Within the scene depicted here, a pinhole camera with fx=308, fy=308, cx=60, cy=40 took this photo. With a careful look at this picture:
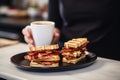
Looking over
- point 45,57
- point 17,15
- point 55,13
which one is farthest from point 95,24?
point 17,15

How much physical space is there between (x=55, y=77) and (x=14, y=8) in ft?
8.31

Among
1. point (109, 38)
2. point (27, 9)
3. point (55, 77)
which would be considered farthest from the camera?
point (27, 9)

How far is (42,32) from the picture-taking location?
3.47 ft

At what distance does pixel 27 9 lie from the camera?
3242mm

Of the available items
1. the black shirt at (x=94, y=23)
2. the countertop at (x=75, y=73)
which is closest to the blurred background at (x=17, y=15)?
the black shirt at (x=94, y=23)

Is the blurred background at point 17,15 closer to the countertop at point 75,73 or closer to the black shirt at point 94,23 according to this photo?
the black shirt at point 94,23

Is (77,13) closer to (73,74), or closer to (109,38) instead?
(109,38)

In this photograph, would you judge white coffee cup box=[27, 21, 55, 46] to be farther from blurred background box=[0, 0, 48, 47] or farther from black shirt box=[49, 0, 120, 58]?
blurred background box=[0, 0, 48, 47]

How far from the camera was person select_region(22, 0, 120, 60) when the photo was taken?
1438mm

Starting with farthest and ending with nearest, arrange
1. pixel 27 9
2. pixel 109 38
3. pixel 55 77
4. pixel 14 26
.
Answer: pixel 27 9, pixel 14 26, pixel 109 38, pixel 55 77

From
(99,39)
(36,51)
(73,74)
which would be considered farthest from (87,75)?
(99,39)

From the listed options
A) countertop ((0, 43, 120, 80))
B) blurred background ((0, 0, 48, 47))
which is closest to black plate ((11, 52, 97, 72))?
countertop ((0, 43, 120, 80))

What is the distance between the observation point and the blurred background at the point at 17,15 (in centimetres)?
259

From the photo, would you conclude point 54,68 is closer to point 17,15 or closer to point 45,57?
point 45,57
